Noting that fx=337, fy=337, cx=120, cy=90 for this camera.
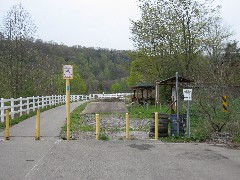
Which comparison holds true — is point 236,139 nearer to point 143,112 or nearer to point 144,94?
point 143,112

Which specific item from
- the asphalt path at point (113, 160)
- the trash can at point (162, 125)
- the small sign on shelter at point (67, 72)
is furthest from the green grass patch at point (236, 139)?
the small sign on shelter at point (67, 72)

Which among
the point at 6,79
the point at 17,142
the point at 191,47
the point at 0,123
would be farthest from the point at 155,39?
the point at 17,142

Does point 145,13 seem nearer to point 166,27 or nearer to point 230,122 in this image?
point 166,27

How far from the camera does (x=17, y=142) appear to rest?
11289 millimetres

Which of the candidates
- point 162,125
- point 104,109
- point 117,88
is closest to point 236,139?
point 162,125

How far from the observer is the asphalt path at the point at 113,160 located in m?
7.24

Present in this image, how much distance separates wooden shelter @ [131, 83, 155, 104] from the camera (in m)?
35.7

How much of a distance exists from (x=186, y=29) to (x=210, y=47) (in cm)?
372

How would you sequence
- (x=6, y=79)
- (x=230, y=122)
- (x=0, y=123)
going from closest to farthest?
(x=230, y=122) < (x=0, y=123) < (x=6, y=79)

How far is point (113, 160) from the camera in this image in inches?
343

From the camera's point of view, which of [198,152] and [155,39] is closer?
[198,152]

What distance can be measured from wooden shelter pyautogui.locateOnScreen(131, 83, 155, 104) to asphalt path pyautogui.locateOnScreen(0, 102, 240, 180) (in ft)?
78.9

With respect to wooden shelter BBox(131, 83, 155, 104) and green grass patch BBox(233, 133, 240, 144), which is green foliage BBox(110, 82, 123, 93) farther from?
green grass patch BBox(233, 133, 240, 144)

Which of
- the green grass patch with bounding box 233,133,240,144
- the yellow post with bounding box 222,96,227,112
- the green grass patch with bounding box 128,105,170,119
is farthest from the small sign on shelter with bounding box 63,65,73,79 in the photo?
the green grass patch with bounding box 128,105,170,119
